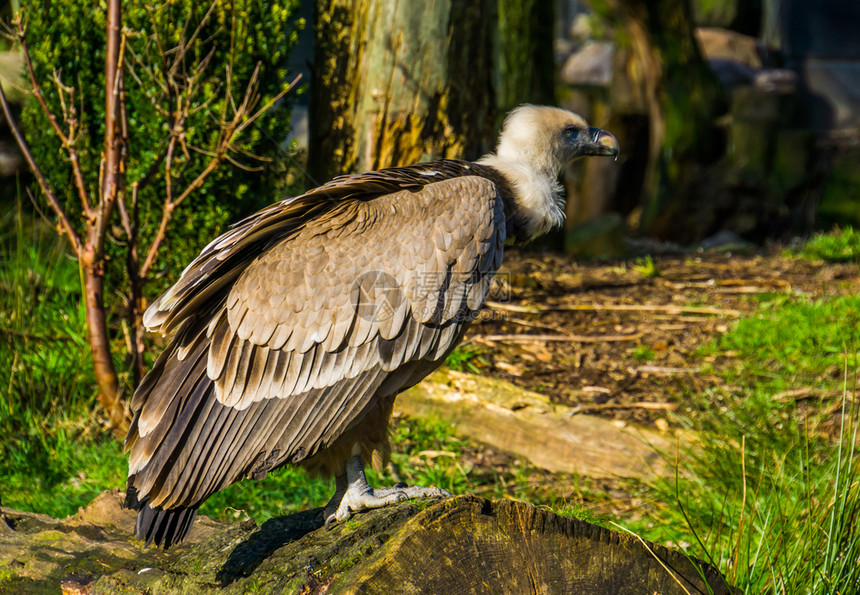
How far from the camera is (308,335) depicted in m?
3.07

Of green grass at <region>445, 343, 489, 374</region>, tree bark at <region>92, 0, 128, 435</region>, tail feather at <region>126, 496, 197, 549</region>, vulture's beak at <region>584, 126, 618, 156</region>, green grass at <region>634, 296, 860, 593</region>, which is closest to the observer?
tail feather at <region>126, 496, 197, 549</region>

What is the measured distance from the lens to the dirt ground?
16.9 feet

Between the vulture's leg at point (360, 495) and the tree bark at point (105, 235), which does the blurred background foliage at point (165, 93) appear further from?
the vulture's leg at point (360, 495)

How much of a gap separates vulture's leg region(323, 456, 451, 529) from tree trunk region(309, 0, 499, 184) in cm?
279

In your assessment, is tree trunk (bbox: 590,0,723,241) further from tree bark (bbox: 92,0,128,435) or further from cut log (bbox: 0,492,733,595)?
cut log (bbox: 0,492,733,595)

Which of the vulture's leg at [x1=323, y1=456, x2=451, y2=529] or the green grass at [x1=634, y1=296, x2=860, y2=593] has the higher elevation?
the vulture's leg at [x1=323, y1=456, x2=451, y2=529]

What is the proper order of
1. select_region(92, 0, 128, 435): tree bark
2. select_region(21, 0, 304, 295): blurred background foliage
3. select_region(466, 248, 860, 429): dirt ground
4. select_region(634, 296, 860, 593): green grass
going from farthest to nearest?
select_region(466, 248, 860, 429): dirt ground
select_region(21, 0, 304, 295): blurred background foliage
select_region(92, 0, 128, 435): tree bark
select_region(634, 296, 860, 593): green grass

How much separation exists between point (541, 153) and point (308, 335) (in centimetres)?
141

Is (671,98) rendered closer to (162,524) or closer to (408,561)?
(162,524)

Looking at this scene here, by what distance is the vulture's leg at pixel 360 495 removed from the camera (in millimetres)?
2986

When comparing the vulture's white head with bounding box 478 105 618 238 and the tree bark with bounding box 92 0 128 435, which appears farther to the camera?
the tree bark with bounding box 92 0 128 435

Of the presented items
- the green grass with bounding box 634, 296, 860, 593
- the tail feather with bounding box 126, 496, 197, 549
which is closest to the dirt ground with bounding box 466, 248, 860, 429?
the green grass with bounding box 634, 296, 860, 593

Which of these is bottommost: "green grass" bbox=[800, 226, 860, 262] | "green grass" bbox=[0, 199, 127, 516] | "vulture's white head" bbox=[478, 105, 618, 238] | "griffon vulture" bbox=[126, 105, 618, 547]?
"green grass" bbox=[0, 199, 127, 516]
